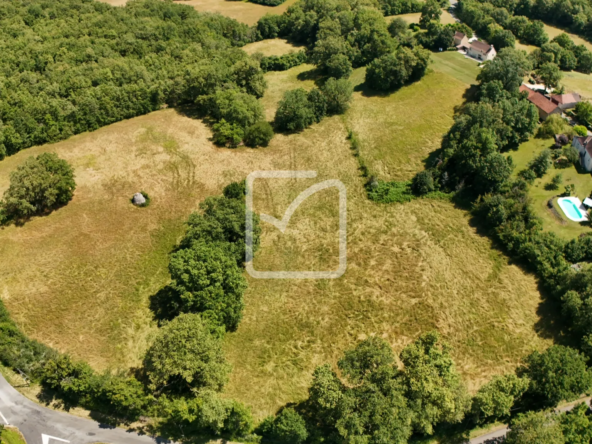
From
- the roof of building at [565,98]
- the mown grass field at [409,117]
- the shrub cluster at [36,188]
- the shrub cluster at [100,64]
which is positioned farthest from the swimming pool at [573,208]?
the shrub cluster at [36,188]

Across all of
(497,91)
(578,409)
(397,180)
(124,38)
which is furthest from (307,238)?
(124,38)

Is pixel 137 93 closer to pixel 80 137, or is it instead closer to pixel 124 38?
pixel 80 137

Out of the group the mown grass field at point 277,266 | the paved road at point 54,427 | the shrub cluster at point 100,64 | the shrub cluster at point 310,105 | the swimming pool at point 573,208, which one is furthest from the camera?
the shrub cluster at point 310,105

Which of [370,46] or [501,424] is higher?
[370,46]

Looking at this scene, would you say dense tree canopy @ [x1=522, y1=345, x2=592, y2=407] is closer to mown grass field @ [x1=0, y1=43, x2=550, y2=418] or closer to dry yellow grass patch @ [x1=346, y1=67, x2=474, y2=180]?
mown grass field @ [x1=0, y1=43, x2=550, y2=418]

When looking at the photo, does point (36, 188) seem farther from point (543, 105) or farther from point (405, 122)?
point (543, 105)

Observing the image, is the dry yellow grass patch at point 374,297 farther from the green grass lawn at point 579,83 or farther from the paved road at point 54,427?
the green grass lawn at point 579,83

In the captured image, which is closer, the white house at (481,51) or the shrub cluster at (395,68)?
the shrub cluster at (395,68)
